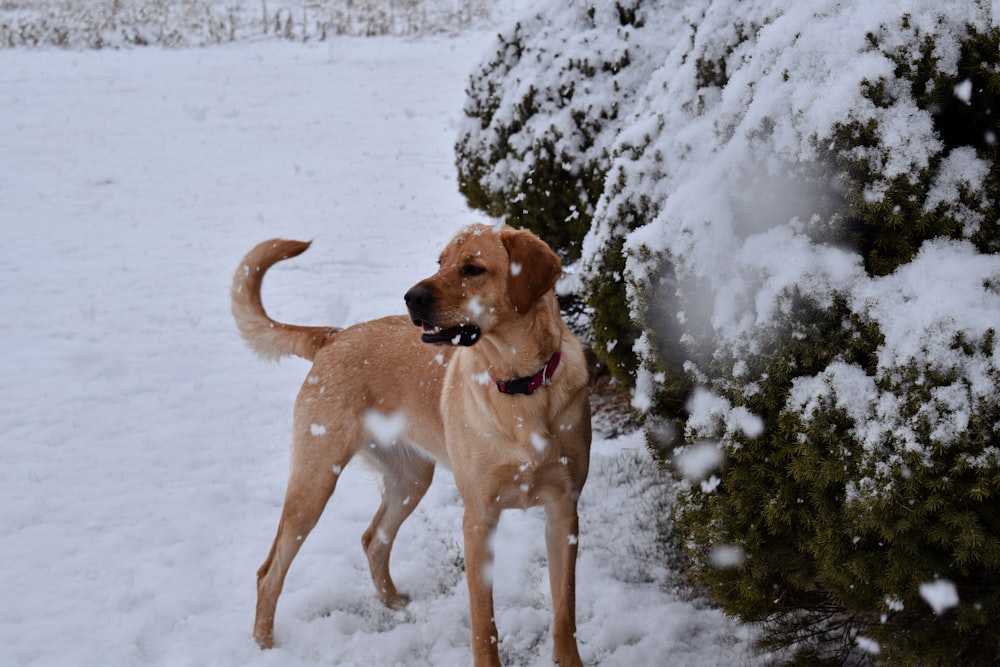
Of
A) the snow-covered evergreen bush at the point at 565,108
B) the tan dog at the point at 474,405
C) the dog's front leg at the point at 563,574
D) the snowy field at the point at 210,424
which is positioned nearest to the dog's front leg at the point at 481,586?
the tan dog at the point at 474,405

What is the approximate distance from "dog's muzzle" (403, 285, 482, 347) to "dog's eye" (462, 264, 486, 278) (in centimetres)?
20

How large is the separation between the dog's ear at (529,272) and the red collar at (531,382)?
266 mm

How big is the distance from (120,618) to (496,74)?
14.4ft

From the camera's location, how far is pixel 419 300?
2.96m

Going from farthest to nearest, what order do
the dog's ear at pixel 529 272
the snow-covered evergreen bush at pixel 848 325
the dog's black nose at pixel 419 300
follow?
1. the dog's ear at pixel 529 272
2. the dog's black nose at pixel 419 300
3. the snow-covered evergreen bush at pixel 848 325

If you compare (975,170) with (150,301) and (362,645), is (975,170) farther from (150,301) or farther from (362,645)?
(150,301)

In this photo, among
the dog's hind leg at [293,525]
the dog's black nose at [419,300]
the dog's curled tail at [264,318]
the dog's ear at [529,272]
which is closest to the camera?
the dog's black nose at [419,300]

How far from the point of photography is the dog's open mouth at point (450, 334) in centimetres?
304

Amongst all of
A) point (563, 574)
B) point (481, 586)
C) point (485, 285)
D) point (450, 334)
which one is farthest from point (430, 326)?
point (563, 574)

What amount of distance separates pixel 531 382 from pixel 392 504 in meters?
1.46

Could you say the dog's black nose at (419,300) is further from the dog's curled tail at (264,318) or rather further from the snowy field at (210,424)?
the snowy field at (210,424)

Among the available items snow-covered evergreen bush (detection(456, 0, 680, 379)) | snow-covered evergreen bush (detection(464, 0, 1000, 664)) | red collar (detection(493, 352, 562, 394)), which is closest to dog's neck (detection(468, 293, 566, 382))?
red collar (detection(493, 352, 562, 394))

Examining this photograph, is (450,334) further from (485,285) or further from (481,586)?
(481,586)

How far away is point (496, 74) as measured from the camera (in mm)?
6055
